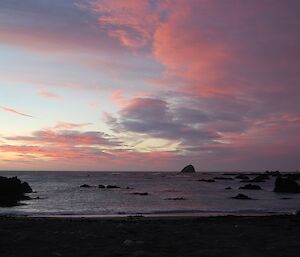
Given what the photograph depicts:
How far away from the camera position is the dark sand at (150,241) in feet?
45.1

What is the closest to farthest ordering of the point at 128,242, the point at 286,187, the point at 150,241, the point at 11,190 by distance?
the point at 128,242, the point at 150,241, the point at 11,190, the point at 286,187

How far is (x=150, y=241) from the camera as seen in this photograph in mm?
16359

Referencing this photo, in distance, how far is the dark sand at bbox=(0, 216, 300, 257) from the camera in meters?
13.8

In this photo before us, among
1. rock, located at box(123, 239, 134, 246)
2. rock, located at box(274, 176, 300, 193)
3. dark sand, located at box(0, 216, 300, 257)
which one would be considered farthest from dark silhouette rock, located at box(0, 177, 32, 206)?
rock, located at box(274, 176, 300, 193)

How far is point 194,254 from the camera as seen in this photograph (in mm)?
13359

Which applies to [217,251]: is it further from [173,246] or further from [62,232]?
[62,232]

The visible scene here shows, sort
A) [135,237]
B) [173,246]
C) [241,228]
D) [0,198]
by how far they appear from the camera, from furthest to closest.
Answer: [0,198], [241,228], [135,237], [173,246]

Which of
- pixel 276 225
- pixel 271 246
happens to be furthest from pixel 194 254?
pixel 276 225

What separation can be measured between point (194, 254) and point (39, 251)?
5084mm

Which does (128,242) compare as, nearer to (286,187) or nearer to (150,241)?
(150,241)

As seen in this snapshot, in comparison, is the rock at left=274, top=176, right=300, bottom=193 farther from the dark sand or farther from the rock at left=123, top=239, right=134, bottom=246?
the rock at left=123, top=239, right=134, bottom=246

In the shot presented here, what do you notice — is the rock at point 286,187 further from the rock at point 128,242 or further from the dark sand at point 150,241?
the rock at point 128,242

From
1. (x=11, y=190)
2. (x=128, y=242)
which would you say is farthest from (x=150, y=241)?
(x=11, y=190)

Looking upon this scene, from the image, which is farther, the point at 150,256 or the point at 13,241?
the point at 13,241
